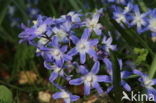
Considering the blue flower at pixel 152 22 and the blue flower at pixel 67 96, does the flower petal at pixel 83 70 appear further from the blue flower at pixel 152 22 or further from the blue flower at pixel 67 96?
the blue flower at pixel 152 22

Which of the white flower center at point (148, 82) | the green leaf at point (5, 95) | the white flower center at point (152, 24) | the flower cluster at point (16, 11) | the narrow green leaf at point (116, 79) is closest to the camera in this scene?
the narrow green leaf at point (116, 79)

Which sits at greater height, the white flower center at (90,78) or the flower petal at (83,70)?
the flower petal at (83,70)

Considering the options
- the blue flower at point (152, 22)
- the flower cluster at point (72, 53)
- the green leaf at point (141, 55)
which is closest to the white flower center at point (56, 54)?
the flower cluster at point (72, 53)

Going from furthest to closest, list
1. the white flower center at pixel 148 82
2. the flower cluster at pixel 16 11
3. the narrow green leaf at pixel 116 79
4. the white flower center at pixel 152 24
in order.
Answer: the flower cluster at pixel 16 11 → the white flower center at pixel 152 24 → the white flower center at pixel 148 82 → the narrow green leaf at pixel 116 79

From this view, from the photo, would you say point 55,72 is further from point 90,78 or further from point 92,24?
point 92,24

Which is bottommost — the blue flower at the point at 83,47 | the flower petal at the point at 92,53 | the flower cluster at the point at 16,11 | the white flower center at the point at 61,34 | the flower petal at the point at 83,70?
the flower petal at the point at 83,70

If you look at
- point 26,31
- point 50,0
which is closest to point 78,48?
point 26,31

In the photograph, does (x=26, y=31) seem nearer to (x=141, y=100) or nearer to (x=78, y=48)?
(x=78, y=48)

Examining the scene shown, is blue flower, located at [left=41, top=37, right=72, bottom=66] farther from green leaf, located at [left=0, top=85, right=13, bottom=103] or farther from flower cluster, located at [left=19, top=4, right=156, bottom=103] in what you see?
green leaf, located at [left=0, top=85, right=13, bottom=103]

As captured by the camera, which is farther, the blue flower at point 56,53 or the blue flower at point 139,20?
the blue flower at point 139,20

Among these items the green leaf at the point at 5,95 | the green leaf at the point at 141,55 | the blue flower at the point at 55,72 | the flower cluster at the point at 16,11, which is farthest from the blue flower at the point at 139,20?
the flower cluster at the point at 16,11
